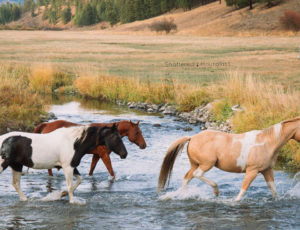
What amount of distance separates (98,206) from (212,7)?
3858 inches

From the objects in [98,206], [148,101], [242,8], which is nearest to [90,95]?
[148,101]

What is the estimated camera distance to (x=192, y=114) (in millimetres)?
17984

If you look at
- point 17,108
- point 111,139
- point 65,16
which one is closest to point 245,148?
point 111,139

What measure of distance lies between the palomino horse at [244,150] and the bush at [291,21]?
61583mm

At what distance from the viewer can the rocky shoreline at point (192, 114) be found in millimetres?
16000

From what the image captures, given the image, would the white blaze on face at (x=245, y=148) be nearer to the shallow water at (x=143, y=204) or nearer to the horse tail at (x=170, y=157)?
the shallow water at (x=143, y=204)

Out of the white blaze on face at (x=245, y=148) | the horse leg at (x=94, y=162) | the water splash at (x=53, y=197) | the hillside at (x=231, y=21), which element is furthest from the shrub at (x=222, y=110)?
the hillside at (x=231, y=21)

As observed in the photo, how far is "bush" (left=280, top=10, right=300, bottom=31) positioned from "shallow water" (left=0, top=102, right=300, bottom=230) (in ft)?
193

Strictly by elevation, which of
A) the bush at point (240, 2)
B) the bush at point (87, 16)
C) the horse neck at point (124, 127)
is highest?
the bush at point (87, 16)

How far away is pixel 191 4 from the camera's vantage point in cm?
11325

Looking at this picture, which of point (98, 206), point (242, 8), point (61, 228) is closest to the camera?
point (61, 228)

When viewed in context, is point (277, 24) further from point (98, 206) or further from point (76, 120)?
point (98, 206)

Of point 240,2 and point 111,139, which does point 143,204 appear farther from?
point 240,2

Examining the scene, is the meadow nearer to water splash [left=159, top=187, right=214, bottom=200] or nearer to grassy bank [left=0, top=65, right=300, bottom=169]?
grassy bank [left=0, top=65, right=300, bottom=169]
